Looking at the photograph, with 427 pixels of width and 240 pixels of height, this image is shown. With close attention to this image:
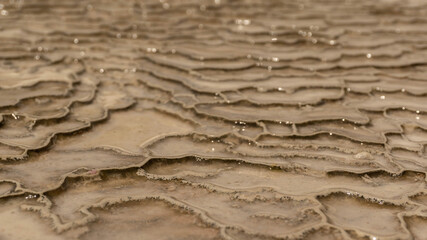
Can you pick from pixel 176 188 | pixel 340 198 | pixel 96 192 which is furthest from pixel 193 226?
pixel 340 198

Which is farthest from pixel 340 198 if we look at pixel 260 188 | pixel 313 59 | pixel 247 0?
pixel 247 0

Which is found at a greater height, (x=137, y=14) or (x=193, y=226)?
(x=137, y=14)

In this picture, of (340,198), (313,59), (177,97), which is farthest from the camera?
(313,59)

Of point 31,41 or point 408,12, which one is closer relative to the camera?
point 31,41

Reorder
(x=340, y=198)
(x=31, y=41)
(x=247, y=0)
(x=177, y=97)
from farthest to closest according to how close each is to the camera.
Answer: (x=247, y=0), (x=31, y=41), (x=177, y=97), (x=340, y=198)

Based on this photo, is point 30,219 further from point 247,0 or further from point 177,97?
point 247,0

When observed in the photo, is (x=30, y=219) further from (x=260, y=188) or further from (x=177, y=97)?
(x=177, y=97)
